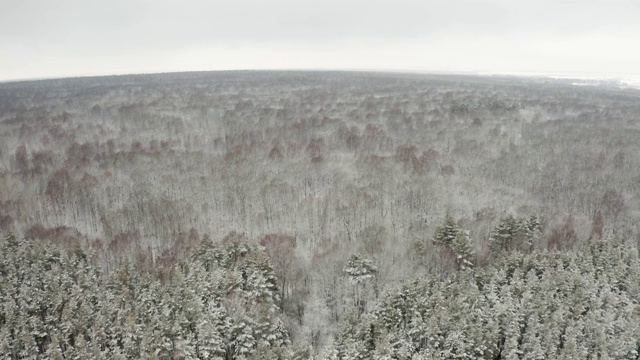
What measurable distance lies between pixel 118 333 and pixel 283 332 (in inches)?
670

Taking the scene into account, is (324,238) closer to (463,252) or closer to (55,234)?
(463,252)

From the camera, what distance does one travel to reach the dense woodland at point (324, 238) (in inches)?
1636

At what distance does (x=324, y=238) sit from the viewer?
242 ft

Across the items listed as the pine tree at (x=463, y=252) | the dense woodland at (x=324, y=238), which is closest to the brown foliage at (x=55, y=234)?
the dense woodland at (x=324, y=238)

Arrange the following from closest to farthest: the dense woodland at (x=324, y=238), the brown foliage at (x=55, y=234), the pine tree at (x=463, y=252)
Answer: the dense woodland at (x=324, y=238) < the pine tree at (x=463, y=252) < the brown foliage at (x=55, y=234)

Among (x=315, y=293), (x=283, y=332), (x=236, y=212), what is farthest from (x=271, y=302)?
(x=236, y=212)

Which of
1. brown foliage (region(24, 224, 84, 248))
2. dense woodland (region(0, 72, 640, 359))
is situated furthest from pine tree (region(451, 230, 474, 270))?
brown foliage (region(24, 224, 84, 248))

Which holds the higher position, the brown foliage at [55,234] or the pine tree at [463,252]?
the pine tree at [463,252]

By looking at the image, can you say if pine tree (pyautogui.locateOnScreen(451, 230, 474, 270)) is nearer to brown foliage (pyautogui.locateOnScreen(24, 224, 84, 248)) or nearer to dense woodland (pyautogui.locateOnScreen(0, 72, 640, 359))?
dense woodland (pyautogui.locateOnScreen(0, 72, 640, 359))

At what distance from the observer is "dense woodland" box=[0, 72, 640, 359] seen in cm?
4156

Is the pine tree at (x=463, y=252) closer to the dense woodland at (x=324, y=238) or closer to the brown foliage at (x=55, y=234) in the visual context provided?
the dense woodland at (x=324, y=238)

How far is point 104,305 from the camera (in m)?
43.9

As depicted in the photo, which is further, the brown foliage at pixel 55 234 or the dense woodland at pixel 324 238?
the brown foliage at pixel 55 234

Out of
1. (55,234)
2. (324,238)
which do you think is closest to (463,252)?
(324,238)
